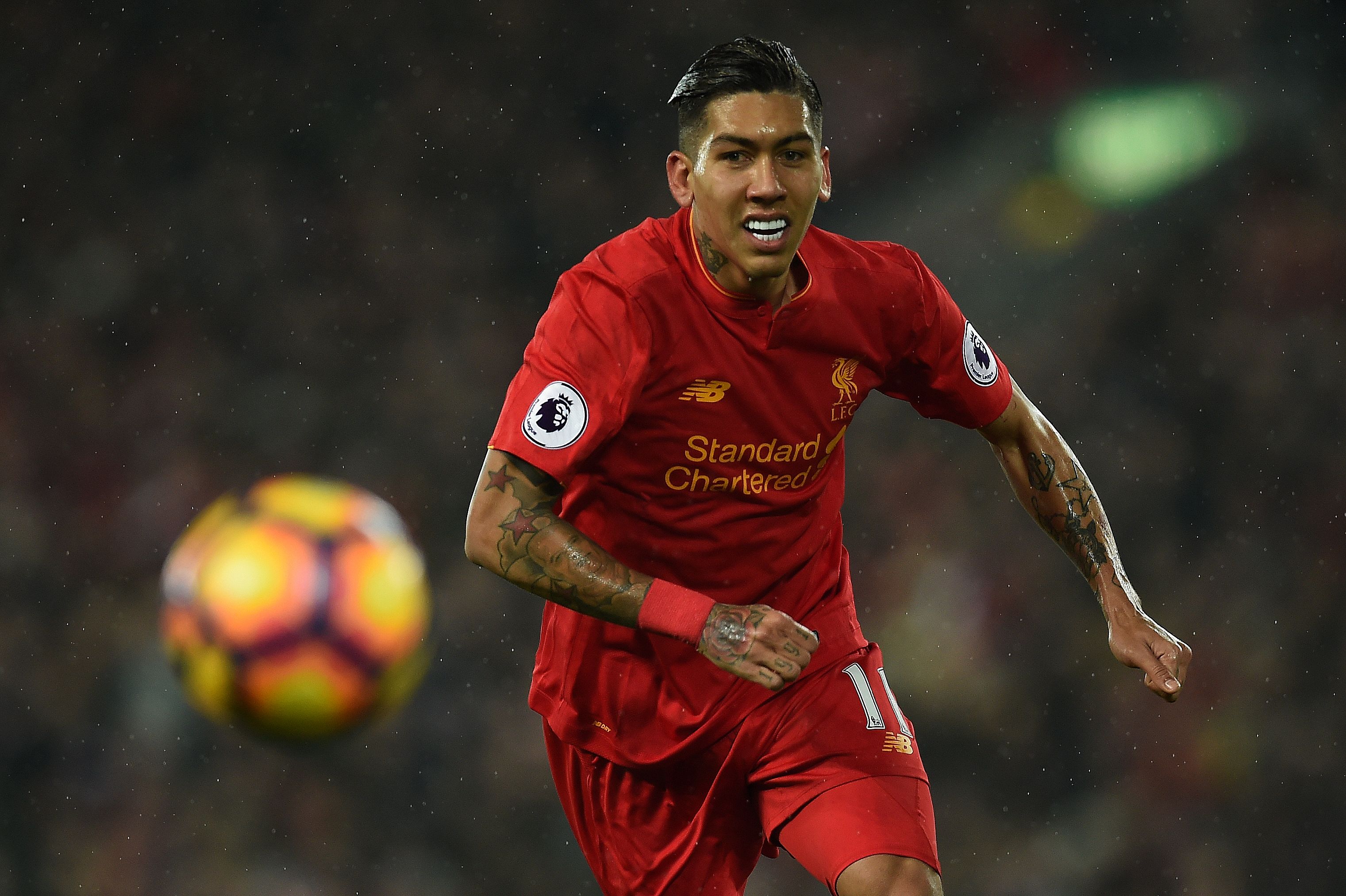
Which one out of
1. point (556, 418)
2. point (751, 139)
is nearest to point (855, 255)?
point (751, 139)

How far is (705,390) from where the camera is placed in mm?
2781

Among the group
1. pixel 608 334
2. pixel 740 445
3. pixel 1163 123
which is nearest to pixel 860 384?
pixel 740 445

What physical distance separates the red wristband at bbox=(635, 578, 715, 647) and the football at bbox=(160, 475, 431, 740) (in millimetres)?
1275

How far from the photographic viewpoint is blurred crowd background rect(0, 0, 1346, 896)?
550cm

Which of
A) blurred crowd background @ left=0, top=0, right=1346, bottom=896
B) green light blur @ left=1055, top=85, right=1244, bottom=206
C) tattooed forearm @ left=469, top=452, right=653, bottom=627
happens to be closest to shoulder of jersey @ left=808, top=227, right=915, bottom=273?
tattooed forearm @ left=469, top=452, right=653, bottom=627

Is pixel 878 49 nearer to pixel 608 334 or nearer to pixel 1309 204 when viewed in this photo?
pixel 1309 204

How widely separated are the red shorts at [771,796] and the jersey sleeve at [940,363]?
56 cm

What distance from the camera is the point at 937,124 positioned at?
605 cm

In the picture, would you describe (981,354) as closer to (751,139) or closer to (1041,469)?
(1041,469)

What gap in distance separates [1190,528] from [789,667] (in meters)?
4.13

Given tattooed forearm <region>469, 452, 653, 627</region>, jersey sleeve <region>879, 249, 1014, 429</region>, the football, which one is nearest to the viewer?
tattooed forearm <region>469, 452, 653, 627</region>

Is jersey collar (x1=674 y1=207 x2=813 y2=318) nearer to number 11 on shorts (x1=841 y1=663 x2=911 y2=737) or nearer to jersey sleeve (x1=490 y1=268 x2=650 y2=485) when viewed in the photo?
jersey sleeve (x1=490 y1=268 x2=650 y2=485)

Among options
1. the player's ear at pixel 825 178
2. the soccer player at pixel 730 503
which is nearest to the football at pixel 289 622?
the soccer player at pixel 730 503

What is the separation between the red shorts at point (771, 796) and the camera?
2.74m
